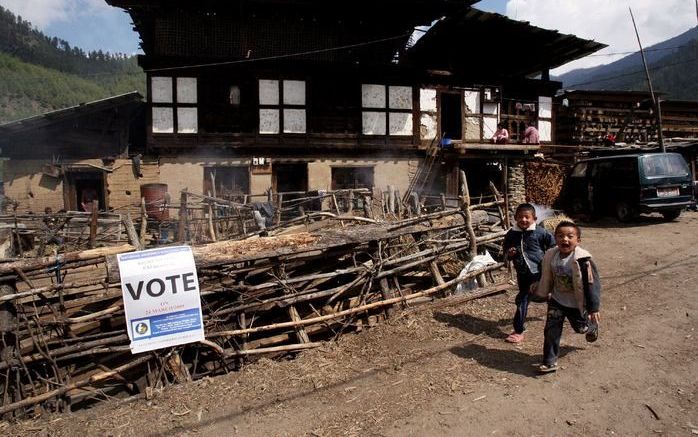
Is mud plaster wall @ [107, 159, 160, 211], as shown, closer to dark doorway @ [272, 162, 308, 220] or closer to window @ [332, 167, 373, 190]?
dark doorway @ [272, 162, 308, 220]

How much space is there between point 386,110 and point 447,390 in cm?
1423

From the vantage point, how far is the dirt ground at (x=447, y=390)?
11.7 ft

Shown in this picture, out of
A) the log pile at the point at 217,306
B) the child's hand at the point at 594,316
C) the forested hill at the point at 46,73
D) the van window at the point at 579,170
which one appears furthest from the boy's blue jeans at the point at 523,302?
the forested hill at the point at 46,73

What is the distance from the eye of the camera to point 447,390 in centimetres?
405

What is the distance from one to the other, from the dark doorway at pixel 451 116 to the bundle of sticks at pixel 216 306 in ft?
45.6

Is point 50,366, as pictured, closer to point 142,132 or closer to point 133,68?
point 142,132

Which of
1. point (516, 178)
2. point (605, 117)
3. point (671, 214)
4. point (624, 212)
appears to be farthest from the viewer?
point (605, 117)

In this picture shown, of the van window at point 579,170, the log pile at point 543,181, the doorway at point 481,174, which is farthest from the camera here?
the doorway at point 481,174

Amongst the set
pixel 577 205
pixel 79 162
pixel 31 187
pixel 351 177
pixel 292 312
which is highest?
pixel 79 162

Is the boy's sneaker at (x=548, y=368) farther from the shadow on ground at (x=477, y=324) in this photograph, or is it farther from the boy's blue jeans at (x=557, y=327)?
the shadow on ground at (x=477, y=324)

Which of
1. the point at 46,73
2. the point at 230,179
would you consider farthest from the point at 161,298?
the point at 46,73

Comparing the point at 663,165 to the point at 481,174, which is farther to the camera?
the point at 481,174

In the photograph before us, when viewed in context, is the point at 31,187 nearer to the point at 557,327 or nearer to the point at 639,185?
the point at 557,327

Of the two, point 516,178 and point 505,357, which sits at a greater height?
point 516,178
